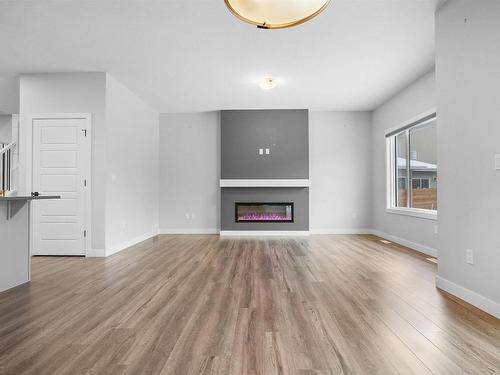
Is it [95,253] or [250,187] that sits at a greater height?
[250,187]

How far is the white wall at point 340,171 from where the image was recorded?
6793mm

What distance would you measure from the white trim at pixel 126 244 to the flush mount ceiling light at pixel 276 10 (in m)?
4.16

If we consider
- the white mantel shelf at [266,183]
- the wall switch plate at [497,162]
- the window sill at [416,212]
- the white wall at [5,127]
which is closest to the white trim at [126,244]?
the white mantel shelf at [266,183]

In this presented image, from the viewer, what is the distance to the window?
15.4ft

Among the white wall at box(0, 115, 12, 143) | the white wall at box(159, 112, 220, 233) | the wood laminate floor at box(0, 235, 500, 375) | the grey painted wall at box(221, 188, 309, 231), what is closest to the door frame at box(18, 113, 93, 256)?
the wood laminate floor at box(0, 235, 500, 375)

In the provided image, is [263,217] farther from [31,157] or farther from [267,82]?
[31,157]

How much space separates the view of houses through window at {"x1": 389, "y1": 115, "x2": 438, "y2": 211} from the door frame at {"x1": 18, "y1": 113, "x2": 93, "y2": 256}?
5233 millimetres

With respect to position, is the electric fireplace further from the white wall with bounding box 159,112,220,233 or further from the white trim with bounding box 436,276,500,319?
the white trim with bounding box 436,276,500,319

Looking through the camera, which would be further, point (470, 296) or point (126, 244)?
point (126, 244)

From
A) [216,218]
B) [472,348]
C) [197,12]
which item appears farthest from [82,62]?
[472,348]

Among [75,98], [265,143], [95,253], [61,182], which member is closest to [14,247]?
[95,253]

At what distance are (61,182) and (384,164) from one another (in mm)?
5947

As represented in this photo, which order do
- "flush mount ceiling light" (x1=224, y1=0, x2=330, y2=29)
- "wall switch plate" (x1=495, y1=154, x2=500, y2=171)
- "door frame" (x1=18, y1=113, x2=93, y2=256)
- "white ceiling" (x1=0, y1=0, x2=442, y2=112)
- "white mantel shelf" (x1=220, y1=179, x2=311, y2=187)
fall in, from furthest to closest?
1. "white mantel shelf" (x1=220, y1=179, x2=311, y2=187)
2. "door frame" (x1=18, y1=113, x2=93, y2=256)
3. "white ceiling" (x1=0, y1=0, x2=442, y2=112)
4. "wall switch plate" (x1=495, y1=154, x2=500, y2=171)
5. "flush mount ceiling light" (x1=224, y1=0, x2=330, y2=29)

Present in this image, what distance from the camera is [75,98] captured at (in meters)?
4.57
